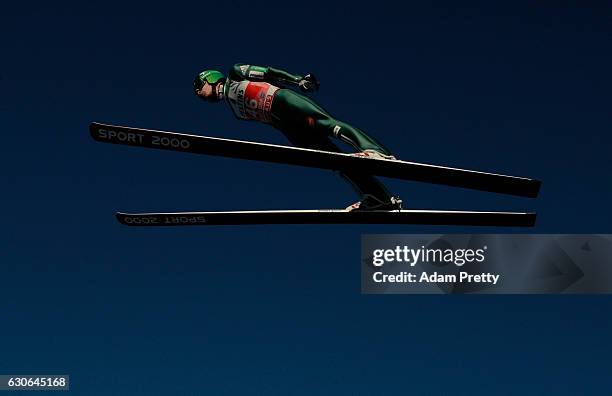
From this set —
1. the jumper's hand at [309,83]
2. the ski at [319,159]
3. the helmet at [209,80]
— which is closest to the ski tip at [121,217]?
the ski at [319,159]

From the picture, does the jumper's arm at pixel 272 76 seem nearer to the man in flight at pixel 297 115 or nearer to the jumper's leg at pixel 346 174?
the man in flight at pixel 297 115

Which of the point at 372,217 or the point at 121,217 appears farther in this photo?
the point at 121,217

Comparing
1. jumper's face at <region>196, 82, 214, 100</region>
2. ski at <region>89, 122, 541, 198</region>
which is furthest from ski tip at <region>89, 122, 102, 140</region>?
jumper's face at <region>196, 82, 214, 100</region>

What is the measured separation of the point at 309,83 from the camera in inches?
365

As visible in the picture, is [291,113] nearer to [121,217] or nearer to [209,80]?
[209,80]

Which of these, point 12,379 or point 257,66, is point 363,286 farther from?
point 12,379

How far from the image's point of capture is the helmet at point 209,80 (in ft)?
31.6

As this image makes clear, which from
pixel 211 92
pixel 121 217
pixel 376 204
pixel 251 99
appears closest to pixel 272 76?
pixel 251 99

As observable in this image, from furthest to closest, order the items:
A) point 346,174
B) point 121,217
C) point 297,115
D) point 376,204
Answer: point 121,217 < point 376,204 < point 346,174 < point 297,115

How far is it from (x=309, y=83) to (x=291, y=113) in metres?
0.32

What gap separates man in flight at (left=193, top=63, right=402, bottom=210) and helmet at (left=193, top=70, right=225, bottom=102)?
0.02m

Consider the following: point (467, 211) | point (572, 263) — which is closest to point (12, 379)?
point (467, 211)

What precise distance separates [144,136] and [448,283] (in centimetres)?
340

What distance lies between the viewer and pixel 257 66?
9453 mm
